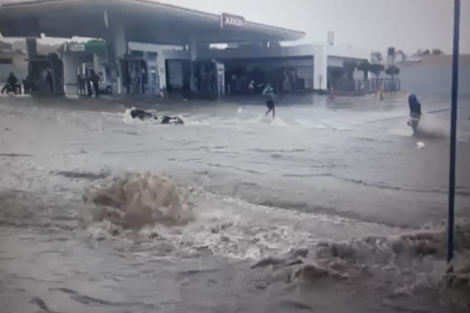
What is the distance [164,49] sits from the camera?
Result: 2.02m

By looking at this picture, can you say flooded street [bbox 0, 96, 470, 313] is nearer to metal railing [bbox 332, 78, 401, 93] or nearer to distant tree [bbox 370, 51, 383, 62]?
metal railing [bbox 332, 78, 401, 93]

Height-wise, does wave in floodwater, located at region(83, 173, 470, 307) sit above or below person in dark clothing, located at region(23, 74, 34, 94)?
below

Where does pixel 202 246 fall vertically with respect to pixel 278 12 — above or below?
below

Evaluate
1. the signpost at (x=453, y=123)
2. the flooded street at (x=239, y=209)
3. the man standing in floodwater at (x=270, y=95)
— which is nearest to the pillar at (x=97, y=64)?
the flooded street at (x=239, y=209)

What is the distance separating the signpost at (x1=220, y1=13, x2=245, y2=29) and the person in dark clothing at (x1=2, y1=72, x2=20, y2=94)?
2.49ft

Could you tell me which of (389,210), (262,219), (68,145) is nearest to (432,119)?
(389,210)

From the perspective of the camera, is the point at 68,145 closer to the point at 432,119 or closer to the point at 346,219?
the point at 346,219

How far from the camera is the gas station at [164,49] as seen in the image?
194cm

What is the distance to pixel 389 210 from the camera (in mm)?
1815

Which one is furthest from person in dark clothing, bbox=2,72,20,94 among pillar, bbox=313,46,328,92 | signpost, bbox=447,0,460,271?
signpost, bbox=447,0,460,271

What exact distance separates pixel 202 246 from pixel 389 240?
22.8 inches

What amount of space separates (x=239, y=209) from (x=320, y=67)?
552 millimetres

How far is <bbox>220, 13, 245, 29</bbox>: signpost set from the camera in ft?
6.40

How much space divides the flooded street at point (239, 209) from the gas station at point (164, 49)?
0.09 metres
